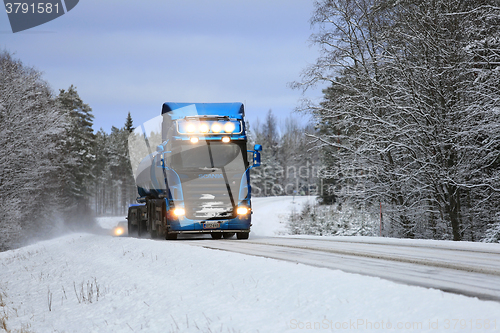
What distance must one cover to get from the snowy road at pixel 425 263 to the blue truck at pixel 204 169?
3.97 metres

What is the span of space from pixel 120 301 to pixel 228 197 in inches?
297

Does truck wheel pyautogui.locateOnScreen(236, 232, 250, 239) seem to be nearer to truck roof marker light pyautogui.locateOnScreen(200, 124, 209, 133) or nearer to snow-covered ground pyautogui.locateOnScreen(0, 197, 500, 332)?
truck roof marker light pyautogui.locateOnScreen(200, 124, 209, 133)

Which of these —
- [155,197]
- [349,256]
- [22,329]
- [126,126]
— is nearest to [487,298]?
[349,256]

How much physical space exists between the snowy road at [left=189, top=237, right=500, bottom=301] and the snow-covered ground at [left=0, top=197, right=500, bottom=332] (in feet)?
2.01

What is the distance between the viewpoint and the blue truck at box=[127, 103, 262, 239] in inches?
588

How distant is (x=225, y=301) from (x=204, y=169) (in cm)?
902

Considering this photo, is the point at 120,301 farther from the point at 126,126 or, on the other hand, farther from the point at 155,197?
the point at 126,126

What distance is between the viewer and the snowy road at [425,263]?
568 cm

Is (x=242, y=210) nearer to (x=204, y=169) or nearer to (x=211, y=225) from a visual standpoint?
(x=211, y=225)

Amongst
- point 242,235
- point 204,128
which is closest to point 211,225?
point 242,235

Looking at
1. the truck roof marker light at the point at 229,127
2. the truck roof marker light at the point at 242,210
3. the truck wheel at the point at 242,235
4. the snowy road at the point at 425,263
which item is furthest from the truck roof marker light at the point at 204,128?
the snowy road at the point at 425,263

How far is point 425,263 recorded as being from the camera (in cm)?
758

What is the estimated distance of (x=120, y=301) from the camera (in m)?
7.75

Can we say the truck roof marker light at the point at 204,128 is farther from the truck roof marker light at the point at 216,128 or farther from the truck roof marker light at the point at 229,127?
the truck roof marker light at the point at 229,127
